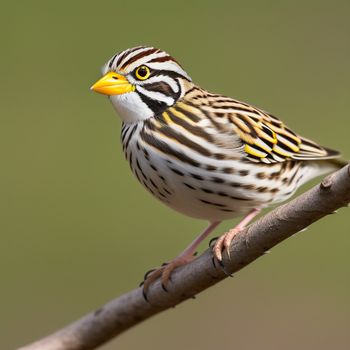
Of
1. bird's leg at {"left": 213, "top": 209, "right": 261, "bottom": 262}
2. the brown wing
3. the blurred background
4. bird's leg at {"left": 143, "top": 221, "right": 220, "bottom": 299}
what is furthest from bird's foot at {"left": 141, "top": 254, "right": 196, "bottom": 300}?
the blurred background

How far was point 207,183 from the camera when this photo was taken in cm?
560

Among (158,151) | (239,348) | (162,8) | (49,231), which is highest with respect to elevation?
(162,8)

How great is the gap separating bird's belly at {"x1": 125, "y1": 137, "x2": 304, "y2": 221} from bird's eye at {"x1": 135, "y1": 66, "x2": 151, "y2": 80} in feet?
1.17

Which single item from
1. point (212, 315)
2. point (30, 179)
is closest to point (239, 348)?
point (212, 315)

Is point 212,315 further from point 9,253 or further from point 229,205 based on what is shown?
point 229,205

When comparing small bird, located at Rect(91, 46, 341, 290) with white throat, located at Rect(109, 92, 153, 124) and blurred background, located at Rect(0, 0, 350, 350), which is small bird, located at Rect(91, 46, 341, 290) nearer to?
white throat, located at Rect(109, 92, 153, 124)

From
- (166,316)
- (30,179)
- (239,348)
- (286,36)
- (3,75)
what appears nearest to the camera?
(239,348)

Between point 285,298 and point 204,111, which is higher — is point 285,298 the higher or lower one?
the lower one

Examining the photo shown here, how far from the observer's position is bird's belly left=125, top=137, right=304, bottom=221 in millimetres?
5590

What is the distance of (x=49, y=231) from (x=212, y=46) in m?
3.82

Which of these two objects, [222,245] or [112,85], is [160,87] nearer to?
[112,85]

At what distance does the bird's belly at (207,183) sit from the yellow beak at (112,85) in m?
0.31

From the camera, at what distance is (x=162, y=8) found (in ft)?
46.6

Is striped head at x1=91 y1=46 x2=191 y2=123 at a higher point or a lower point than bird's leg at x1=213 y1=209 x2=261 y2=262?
higher
